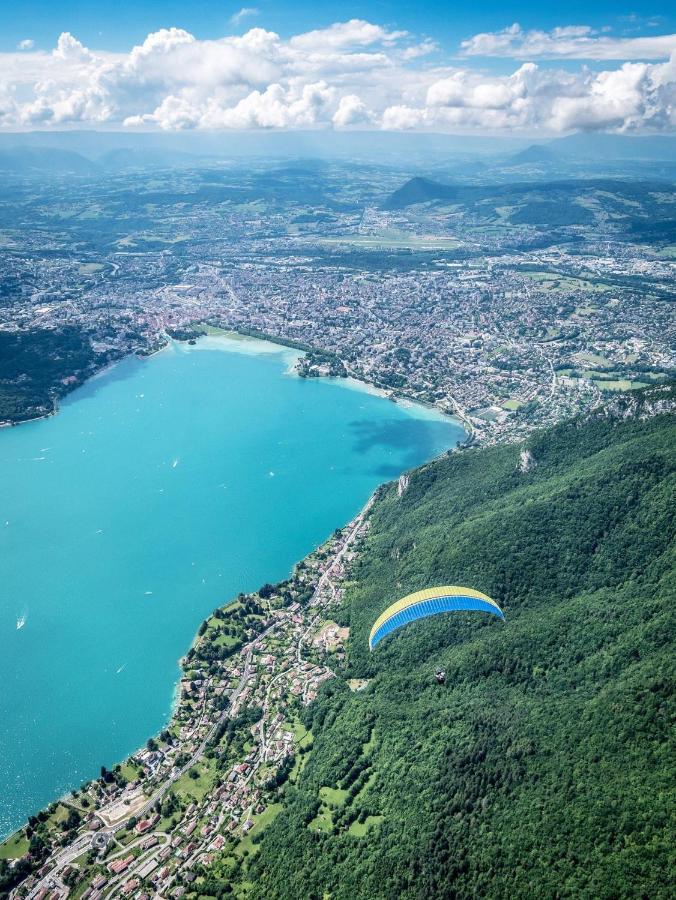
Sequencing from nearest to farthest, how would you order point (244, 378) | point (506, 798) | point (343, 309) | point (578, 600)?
point (506, 798)
point (578, 600)
point (244, 378)
point (343, 309)

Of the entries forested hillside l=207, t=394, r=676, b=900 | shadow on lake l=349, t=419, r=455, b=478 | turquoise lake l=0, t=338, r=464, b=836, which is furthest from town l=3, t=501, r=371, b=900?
shadow on lake l=349, t=419, r=455, b=478

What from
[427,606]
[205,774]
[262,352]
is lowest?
[205,774]

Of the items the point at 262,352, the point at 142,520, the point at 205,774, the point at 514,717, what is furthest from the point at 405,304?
the point at 514,717

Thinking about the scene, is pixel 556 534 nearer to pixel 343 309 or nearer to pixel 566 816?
pixel 566 816

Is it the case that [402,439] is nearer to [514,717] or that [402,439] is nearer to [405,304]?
[514,717]

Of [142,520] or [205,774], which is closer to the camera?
[205,774]

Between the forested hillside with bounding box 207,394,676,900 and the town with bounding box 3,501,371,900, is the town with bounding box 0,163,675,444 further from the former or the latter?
the town with bounding box 3,501,371,900

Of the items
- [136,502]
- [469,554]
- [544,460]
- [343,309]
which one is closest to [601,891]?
[469,554]
